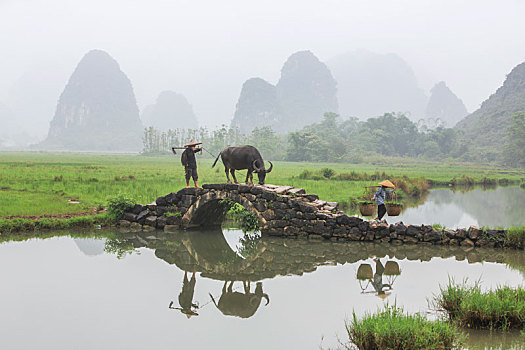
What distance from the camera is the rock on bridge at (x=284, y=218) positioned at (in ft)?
28.8

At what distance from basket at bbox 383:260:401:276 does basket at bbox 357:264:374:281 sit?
0.25 m

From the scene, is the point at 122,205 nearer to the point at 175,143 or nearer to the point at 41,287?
the point at 41,287

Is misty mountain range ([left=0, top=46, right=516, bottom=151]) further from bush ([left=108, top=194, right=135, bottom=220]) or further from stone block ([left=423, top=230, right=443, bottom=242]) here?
bush ([left=108, top=194, right=135, bottom=220])

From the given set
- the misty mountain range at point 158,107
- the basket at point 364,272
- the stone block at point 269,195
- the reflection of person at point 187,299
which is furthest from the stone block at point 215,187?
the misty mountain range at point 158,107

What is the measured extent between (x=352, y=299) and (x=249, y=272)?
1971 millimetres

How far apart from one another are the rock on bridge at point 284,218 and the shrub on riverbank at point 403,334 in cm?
471

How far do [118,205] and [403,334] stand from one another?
26.9 feet

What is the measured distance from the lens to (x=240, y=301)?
5.94 m

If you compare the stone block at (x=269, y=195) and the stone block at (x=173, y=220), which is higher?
the stone block at (x=269, y=195)

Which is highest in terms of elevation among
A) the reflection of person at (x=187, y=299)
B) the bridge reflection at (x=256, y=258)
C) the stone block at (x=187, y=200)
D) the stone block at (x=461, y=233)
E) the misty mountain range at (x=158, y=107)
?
the misty mountain range at (x=158, y=107)

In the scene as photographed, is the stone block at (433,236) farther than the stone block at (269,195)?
No

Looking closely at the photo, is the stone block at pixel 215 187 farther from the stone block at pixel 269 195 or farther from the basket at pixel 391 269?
the basket at pixel 391 269

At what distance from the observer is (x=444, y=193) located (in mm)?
21141

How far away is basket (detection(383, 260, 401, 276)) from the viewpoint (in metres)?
7.13
